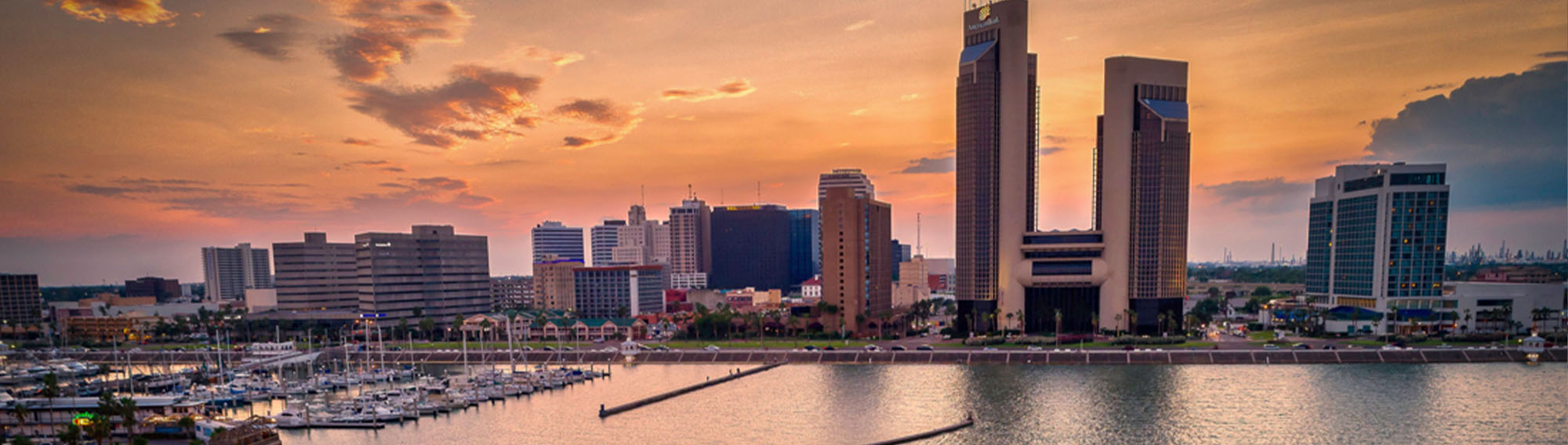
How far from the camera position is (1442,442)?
40.5 metres

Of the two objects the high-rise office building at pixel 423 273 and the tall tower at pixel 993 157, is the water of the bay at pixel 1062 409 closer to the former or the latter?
A: the tall tower at pixel 993 157

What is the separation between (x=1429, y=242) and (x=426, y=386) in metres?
111

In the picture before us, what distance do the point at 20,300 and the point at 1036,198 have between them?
17254 centimetres

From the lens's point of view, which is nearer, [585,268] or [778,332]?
[778,332]

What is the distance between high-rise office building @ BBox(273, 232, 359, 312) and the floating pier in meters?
81.5

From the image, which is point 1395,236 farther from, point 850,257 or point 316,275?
point 316,275

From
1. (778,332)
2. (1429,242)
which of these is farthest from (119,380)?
(1429,242)

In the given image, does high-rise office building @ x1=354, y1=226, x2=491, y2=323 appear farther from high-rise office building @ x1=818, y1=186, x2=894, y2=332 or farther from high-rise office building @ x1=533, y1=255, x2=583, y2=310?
high-rise office building @ x1=818, y1=186, x2=894, y2=332

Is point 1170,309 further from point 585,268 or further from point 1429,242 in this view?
point 585,268

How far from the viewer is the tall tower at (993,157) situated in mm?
90812

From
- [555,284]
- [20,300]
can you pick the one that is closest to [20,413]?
[555,284]

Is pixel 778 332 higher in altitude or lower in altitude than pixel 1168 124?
lower

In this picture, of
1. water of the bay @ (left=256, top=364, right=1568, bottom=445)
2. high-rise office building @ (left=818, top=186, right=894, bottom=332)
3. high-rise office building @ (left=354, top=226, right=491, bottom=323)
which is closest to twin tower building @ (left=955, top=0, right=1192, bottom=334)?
high-rise office building @ (left=818, top=186, right=894, bottom=332)

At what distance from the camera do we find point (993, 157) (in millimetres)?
92000
